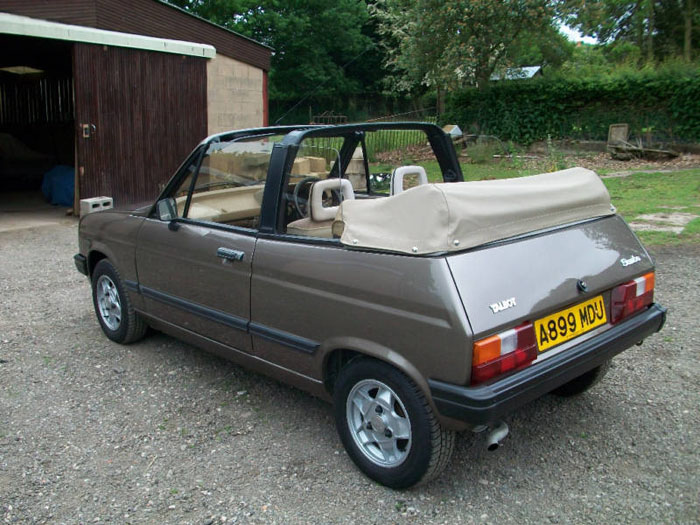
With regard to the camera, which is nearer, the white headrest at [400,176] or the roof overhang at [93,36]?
the white headrest at [400,176]

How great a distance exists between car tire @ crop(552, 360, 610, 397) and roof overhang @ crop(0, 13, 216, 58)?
9456mm

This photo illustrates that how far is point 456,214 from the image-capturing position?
8.90 ft

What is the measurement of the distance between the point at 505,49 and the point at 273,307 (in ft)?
66.7

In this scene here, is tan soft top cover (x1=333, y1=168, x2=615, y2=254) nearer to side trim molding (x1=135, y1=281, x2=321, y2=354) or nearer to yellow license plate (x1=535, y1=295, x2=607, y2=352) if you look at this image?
yellow license plate (x1=535, y1=295, x2=607, y2=352)

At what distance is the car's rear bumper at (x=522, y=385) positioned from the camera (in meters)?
2.55

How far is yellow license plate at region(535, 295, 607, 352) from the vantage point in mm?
2855

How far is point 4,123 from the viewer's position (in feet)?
55.6

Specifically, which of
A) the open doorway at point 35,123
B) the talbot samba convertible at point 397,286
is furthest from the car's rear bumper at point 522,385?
the open doorway at point 35,123

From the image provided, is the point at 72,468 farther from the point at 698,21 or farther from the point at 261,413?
the point at 698,21

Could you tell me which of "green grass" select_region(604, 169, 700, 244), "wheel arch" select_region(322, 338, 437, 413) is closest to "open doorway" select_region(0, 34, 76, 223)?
"green grass" select_region(604, 169, 700, 244)

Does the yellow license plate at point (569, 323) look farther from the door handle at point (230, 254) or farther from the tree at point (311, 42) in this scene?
the tree at point (311, 42)

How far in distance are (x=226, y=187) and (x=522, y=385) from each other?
2.54 meters

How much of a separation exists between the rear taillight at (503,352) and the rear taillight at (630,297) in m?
0.74

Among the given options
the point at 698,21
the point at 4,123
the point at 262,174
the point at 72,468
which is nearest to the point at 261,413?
the point at 72,468
